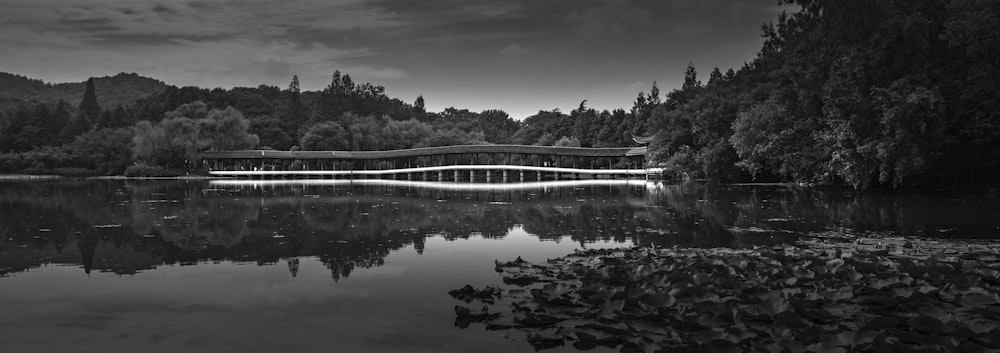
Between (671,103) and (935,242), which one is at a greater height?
(671,103)

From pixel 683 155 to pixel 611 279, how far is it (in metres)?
36.5

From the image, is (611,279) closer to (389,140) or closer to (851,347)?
(851,347)

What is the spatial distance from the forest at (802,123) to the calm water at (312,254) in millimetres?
2965

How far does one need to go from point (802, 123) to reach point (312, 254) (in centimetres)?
2365

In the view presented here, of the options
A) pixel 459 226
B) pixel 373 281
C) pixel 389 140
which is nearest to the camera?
pixel 373 281

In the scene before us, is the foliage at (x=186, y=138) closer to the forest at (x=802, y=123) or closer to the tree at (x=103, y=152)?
the forest at (x=802, y=123)

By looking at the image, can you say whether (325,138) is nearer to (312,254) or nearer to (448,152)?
(448,152)

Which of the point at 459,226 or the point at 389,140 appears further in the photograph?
the point at 389,140

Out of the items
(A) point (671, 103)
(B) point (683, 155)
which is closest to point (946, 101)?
(B) point (683, 155)

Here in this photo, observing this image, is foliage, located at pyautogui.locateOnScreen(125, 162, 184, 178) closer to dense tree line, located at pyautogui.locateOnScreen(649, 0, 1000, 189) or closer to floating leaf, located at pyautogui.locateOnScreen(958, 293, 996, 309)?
dense tree line, located at pyautogui.locateOnScreen(649, 0, 1000, 189)

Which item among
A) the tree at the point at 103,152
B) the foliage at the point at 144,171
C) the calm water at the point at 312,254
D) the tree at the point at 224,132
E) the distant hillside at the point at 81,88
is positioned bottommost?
the calm water at the point at 312,254

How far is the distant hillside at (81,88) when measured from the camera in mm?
130500

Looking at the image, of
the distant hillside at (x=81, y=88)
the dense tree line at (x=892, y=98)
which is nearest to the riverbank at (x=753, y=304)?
the dense tree line at (x=892, y=98)

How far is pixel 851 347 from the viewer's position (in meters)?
5.11
